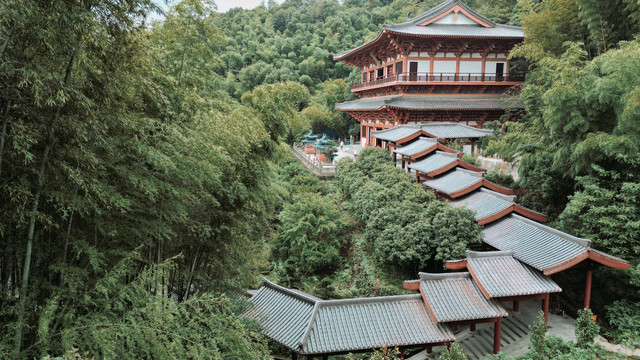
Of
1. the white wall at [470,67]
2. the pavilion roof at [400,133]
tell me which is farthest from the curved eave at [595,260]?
the white wall at [470,67]

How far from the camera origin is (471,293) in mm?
6488

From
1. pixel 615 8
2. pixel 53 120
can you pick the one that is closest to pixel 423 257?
pixel 53 120

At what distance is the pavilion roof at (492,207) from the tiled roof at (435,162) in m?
1.64

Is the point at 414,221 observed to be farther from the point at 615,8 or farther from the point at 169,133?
the point at 615,8

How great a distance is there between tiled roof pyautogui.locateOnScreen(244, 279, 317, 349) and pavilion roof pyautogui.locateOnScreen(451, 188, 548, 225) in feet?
13.5

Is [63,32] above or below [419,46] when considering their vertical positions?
below

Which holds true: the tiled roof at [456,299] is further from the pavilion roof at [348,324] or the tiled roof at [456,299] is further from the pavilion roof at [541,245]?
the pavilion roof at [541,245]

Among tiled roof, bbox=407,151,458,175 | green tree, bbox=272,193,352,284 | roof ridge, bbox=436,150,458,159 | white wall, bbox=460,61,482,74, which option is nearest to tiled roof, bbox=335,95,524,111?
white wall, bbox=460,61,482,74

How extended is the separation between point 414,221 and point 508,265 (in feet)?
7.76

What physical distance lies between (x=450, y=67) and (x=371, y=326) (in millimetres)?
13506

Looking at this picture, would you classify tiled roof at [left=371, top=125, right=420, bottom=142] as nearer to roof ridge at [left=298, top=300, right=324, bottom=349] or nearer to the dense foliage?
the dense foliage

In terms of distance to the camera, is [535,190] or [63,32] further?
[535,190]

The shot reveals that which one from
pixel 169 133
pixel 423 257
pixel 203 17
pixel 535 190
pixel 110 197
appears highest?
pixel 203 17

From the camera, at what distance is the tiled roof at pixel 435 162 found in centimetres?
1066
